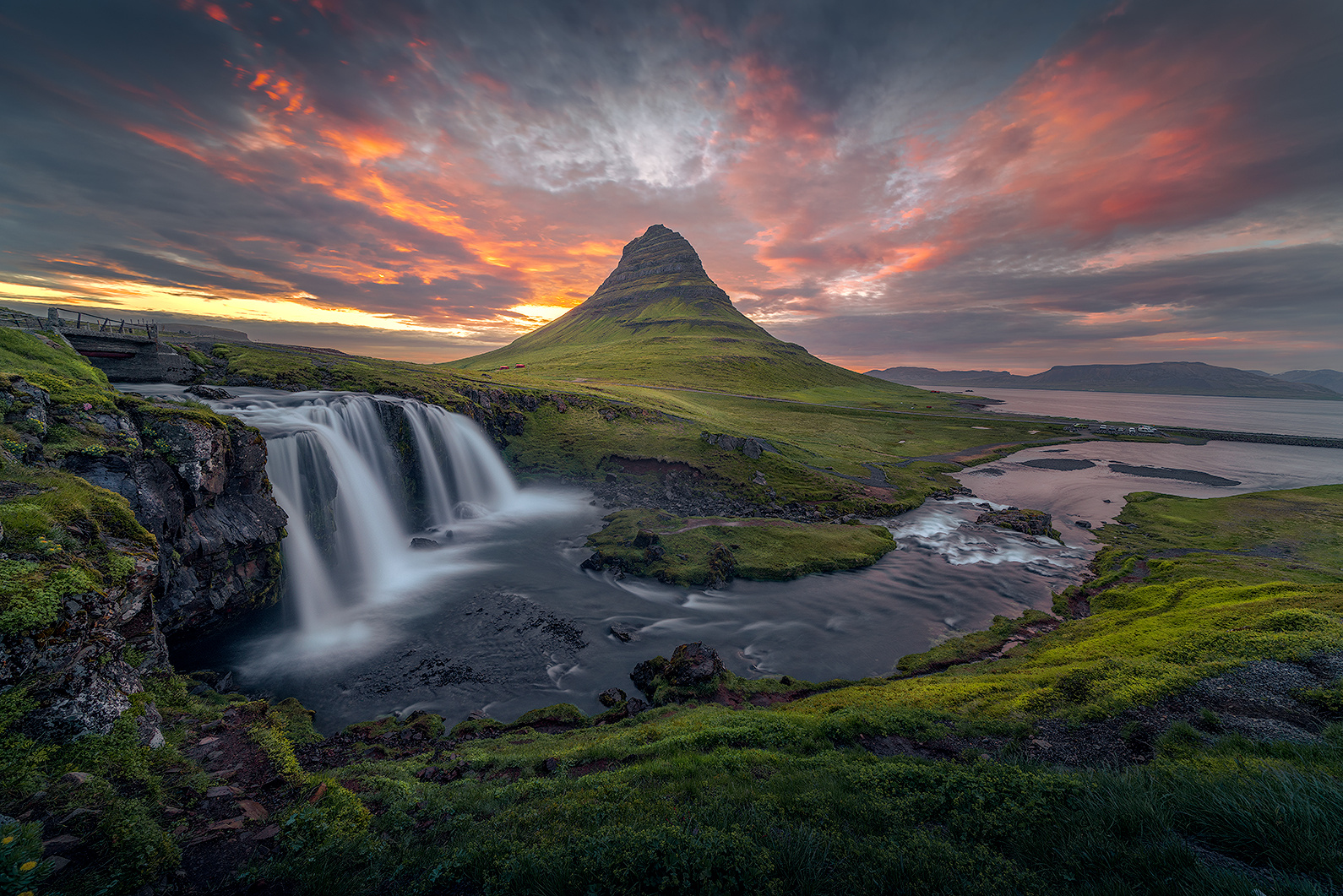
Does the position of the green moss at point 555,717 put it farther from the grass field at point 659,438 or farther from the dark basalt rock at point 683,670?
the grass field at point 659,438

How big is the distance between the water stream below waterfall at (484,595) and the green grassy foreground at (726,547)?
1069 millimetres

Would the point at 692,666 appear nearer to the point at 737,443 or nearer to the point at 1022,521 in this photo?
the point at 1022,521

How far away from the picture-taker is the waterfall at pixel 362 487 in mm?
25802

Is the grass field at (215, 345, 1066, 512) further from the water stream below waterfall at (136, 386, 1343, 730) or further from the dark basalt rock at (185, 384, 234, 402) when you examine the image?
the dark basalt rock at (185, 384, 234, 402)

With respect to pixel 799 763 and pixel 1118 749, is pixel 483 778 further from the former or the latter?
pixel 1118 749

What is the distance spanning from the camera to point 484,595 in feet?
85.6

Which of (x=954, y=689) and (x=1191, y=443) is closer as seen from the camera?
(x=954, y=689)

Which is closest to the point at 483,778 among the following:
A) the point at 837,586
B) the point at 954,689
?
the point at 954,689

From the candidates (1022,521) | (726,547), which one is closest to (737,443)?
(726,547)

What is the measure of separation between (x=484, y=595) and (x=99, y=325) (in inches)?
1408

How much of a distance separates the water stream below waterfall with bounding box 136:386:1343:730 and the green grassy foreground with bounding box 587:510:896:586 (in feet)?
3.51

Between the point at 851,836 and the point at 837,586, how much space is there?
2291cm

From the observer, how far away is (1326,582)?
19.0 m

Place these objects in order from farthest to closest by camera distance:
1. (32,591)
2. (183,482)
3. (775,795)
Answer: (183,482) < (32,591) < (775,795)
